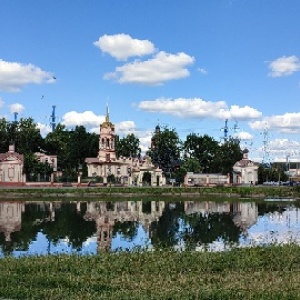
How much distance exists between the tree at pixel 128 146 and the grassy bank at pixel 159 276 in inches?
4062

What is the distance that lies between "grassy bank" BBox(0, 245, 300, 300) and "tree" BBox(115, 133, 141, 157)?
103162 millimetres

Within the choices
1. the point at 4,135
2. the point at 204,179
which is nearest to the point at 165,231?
the point at 204,179

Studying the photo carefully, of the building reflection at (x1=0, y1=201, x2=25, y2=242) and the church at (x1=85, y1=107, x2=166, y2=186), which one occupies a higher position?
the church at (x1=85, y1=107, x2=166, y2=186)

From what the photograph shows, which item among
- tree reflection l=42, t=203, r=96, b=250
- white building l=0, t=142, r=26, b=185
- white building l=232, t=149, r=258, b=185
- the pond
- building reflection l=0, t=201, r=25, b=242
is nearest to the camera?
the pond

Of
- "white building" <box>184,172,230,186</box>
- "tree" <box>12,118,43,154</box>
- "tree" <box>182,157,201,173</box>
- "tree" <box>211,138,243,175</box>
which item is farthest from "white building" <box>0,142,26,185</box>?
"tree" <box>211,138,243,175</box>

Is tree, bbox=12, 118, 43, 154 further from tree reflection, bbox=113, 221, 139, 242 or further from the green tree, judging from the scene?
tree reflection, bbox=113, 221, 139, 242

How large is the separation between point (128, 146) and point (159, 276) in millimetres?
108452

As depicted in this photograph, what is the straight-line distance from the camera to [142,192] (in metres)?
72.1

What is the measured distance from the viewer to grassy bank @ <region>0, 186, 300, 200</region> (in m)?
67.7

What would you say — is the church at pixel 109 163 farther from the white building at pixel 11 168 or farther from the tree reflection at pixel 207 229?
the tree reflection at pixel 207 229

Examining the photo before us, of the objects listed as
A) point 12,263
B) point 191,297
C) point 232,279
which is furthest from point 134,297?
point 12,263

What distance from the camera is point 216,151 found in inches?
4446

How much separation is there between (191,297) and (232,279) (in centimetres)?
296

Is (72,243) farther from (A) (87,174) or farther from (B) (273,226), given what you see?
(A) (87,174)
